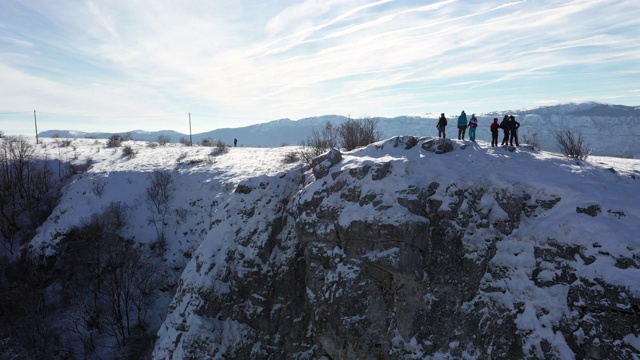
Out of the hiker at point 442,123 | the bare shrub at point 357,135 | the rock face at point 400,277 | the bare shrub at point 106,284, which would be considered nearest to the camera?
the rock face at point 400,277

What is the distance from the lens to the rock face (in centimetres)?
1166

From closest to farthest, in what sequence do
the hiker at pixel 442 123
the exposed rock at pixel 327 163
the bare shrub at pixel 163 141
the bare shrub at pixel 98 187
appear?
1. the exposed rock at pixel 327 163
2. the hiker at pixel 442 123
3. the bare shrub at pixel 98 187
4. the bare shrub at pixel 163 141

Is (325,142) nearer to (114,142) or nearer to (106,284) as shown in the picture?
(106,284)

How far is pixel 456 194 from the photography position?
1534 cm

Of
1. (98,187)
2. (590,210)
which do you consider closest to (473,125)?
(590,210)

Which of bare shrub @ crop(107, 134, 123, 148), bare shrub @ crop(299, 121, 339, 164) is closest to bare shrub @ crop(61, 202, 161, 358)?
bare shrub @ crop(299, 121, 339, 164)

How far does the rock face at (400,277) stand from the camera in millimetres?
Result: 11664

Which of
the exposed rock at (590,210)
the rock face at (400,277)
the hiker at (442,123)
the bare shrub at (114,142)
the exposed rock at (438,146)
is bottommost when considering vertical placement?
the rock face at (400,277)

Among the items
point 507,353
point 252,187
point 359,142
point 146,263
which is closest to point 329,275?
point 507,353

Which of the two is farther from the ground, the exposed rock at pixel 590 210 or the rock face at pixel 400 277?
the exposed rock at pixel 590 210

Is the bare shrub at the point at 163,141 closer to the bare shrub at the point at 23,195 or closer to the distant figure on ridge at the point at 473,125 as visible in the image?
the bare shrub at the point at 23,195

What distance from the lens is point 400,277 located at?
1469 centimetres

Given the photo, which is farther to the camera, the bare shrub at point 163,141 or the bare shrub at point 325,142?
the bare shrub at point 163,141

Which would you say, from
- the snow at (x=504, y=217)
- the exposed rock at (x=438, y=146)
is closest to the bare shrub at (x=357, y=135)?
the snow at (x=504, y=217)
